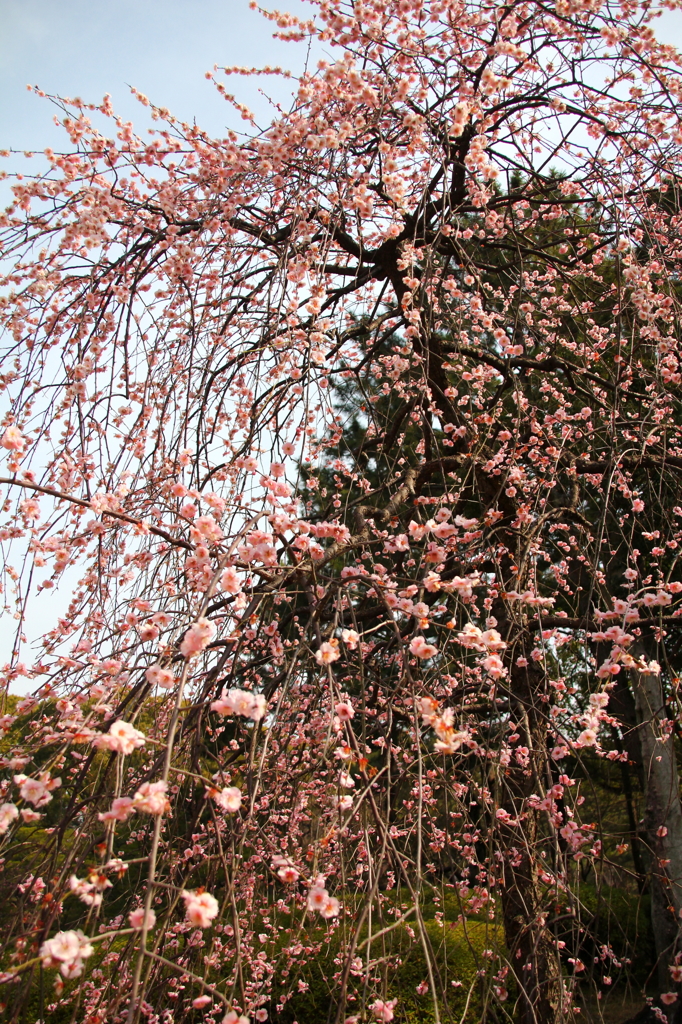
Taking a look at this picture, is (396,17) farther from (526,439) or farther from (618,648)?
(618,648)

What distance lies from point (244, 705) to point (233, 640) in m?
0.25

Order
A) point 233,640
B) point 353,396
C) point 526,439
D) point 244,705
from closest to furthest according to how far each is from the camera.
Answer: point 244,705, point 233,640, point 526,439, point 353,396

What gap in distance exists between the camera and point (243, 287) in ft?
8.59

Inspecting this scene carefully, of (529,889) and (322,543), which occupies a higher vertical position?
(322,543)

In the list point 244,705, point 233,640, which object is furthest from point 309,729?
point 244,705

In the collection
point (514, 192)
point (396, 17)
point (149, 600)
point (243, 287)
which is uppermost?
point (396, 17)

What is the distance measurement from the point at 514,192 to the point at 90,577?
2205 mm

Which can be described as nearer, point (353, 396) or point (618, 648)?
point (618, 648)

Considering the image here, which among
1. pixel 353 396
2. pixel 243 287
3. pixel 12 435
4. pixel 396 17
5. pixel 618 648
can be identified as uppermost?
pixel 396 17

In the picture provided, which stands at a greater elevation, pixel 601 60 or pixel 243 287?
pixel 601 60

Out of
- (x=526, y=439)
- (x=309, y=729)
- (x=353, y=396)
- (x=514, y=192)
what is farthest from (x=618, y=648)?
(x=353, y=396)

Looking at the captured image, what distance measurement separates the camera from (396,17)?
2.21 meters

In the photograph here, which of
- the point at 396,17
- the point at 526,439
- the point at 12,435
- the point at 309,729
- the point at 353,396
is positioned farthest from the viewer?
the point at 353,396

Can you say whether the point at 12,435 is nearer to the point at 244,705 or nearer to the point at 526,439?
the point at 244,705
